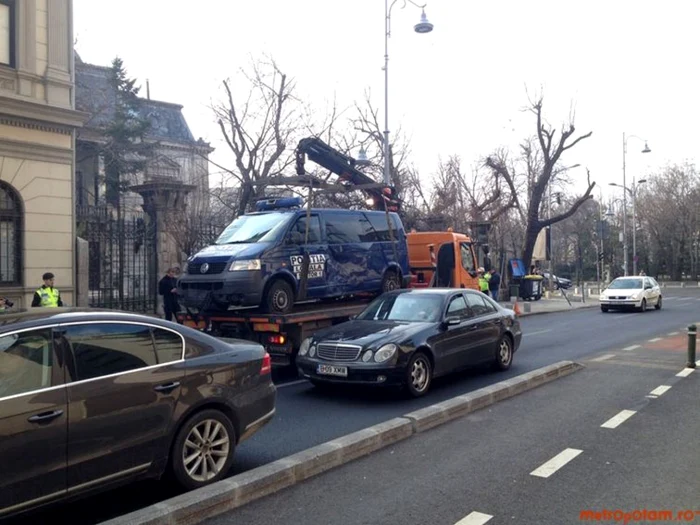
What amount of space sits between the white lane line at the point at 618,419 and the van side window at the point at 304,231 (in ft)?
18.5

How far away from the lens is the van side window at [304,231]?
10.8m

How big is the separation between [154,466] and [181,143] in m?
41.0

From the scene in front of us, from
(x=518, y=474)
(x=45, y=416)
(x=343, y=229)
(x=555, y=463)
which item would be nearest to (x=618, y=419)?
(x=555, y=463)

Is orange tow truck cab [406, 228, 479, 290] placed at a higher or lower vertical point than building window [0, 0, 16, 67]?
lower

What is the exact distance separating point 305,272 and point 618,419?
17.7ft

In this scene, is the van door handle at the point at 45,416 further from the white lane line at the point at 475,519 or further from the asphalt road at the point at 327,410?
the white lane line at the point at 475,519

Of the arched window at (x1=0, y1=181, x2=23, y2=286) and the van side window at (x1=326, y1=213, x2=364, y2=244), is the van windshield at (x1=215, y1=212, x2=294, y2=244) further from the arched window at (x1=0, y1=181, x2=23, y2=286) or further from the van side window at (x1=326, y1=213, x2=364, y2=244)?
the arched window at (x1=0, y1=181, x2=23, y2=286)

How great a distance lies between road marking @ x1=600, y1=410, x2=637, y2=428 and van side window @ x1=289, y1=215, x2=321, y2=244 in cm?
565

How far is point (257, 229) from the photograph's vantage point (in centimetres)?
1085

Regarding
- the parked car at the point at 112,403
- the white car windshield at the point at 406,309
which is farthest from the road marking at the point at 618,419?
the parked car at the point at 112,403

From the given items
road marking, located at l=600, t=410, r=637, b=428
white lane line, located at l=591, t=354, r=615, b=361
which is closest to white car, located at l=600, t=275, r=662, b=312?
white lane line, located at l=591, t=354, r=615, b=361

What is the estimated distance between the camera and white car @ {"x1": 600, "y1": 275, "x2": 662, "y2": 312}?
25.4 metres

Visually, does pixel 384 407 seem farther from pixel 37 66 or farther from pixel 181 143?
pixel 181 143

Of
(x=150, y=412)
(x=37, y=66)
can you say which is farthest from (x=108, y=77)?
(x=150, y=412)
